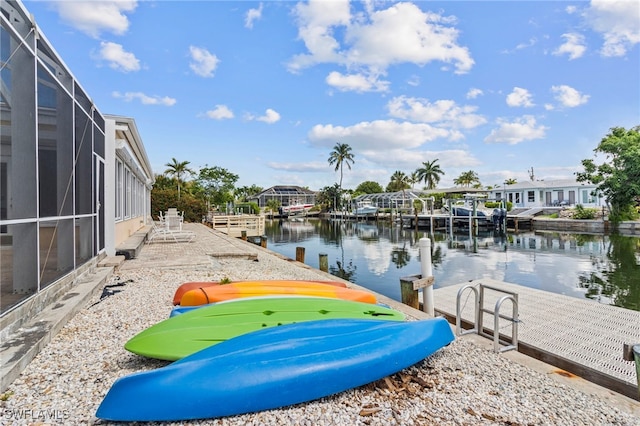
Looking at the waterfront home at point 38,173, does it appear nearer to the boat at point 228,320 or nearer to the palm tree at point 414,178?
the boat at point 228,320

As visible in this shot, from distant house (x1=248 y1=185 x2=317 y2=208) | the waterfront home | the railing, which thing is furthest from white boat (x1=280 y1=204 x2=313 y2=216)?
the waterfront home

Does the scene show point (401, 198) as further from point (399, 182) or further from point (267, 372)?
point (267, 372)

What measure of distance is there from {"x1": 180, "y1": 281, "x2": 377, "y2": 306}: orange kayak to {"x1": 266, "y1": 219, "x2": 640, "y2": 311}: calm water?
595 centimetres

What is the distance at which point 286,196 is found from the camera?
68.1 metres

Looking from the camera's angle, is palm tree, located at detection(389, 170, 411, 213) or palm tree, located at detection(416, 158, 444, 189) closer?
palm tree, located at detection(416, 158, 444, 189)

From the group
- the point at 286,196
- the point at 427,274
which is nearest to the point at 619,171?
the point at 427,274

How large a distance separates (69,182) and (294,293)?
3688mm

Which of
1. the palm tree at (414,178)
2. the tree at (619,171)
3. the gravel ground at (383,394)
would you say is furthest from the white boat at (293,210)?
the gravel ground at (383,394)

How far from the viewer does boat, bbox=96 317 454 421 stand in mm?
2238

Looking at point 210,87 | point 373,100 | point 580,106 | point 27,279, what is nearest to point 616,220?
point 580,106

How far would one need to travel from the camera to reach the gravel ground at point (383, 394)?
235 centimetres

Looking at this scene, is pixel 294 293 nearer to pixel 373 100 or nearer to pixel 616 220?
pixel 373 100

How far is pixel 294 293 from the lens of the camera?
4.97m

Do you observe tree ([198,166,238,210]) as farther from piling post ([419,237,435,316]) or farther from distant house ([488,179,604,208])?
piling post ([419,237,435,316])
